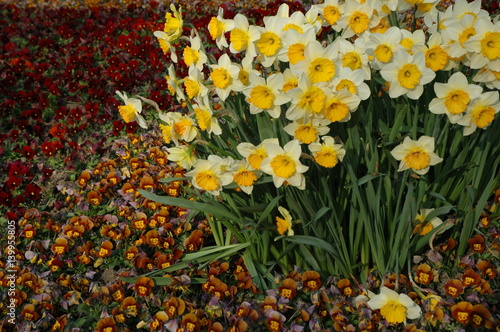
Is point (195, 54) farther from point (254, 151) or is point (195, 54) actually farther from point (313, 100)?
point (313, 100)

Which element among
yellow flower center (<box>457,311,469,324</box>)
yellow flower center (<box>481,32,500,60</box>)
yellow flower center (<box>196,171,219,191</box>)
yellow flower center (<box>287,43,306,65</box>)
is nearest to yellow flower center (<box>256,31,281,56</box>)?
yellow flower center (<box>287,43,306,65</box>)

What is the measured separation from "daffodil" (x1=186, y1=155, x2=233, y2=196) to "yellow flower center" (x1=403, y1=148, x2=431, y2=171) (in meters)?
0.73

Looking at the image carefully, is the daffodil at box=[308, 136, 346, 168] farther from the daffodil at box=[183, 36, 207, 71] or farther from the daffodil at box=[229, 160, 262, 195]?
the daffodil at box=[183, 36, 207, 71]

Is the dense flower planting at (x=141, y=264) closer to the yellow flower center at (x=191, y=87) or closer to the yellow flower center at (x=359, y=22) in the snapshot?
the yellow flower center at (x=191, y=87)

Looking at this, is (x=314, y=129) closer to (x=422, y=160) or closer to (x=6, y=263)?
(x=422, y=160)

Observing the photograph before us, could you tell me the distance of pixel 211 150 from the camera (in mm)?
2473

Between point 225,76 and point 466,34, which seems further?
point 225,76

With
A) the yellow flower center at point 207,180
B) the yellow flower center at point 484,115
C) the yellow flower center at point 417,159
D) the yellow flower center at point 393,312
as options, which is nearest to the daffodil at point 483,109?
the yellow flower center at point 484,115

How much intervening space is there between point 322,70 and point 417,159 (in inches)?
20.8

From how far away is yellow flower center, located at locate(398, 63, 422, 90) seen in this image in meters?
1.93

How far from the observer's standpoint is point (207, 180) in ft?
6.70

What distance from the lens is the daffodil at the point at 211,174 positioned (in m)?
2.03

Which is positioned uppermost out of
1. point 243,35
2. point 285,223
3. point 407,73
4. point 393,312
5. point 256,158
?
point 243,35

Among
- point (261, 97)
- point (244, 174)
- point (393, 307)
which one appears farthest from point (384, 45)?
point (393, 307)
